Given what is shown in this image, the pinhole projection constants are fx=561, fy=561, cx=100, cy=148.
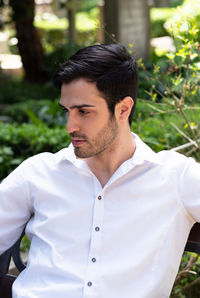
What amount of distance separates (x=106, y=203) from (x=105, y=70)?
526 millimetres

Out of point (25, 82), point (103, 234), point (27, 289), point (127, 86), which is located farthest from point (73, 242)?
point (25, 82)

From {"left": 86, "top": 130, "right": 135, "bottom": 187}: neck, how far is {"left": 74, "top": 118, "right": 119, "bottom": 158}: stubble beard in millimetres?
64

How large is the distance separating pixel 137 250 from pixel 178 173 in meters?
0.34

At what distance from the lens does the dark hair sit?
217 centimetres

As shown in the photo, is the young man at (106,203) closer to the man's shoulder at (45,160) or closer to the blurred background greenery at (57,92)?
the man's shoulder at (45,160)

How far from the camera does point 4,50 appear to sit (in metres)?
18.4

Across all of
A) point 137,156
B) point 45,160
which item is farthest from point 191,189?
point 45,160

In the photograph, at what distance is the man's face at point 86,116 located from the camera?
7.11ft

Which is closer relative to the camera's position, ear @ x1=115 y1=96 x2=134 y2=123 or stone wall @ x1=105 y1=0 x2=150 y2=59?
ear @ x1=115 y1=96 x2=134 y2=123

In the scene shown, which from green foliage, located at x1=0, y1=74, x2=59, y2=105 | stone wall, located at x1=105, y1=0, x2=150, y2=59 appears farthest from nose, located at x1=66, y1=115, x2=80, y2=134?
green foliage, located at x1=0, y1=74, x2=59, y2=105

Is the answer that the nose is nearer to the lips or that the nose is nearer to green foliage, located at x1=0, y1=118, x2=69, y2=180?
the lips

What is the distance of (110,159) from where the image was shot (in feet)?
7.63

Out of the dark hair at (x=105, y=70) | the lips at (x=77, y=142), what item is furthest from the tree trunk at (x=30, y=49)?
the lips at (x=77, y=142)

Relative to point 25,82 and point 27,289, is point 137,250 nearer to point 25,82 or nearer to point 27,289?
point 27,289
